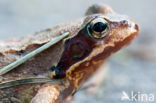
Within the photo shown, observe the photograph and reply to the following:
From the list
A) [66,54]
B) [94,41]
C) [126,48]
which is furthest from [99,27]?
[126,48]

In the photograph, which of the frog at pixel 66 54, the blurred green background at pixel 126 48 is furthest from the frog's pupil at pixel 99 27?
the blurred green background at pixel 126 48

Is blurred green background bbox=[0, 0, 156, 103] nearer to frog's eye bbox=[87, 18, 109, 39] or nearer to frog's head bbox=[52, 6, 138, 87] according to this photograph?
frog's head bbox=[52, 6, 138, 87]

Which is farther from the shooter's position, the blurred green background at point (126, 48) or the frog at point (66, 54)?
the blurred green background at point (126, 48)

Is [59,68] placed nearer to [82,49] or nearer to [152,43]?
[82,49]

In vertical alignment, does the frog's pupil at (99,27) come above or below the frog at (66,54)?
above

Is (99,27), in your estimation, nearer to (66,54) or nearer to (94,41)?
(94,41)

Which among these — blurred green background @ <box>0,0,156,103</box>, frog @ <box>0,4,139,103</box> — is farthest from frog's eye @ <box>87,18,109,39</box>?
blurred green background @ <box>0,0,156,103</box>

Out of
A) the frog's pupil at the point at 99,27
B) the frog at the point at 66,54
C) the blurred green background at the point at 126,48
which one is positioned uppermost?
the blurred green background at the point at 126,48

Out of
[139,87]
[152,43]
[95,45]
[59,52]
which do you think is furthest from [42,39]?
[152,43]

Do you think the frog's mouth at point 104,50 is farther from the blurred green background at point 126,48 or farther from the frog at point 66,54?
the blurred green background at point 126,48
